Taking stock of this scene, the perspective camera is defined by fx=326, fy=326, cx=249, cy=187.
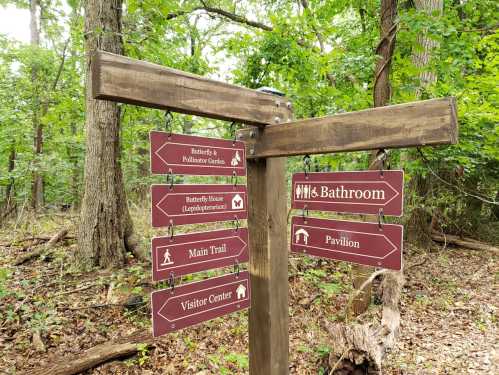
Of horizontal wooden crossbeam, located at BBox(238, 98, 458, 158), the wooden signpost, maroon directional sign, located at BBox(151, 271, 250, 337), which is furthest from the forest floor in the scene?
horizontal wooden crossbeam, located at BBox(238, 98, 458, 158)

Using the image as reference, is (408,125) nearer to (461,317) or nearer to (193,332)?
(193,332)

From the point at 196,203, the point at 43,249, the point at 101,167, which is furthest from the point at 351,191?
the point at 43,249

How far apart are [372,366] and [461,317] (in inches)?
A: 122

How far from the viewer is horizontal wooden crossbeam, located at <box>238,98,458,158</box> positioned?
1823 millimetres

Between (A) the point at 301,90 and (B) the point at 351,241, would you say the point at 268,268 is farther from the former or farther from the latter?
(A) the point at 301,90

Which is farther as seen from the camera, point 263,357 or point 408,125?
point 263,357

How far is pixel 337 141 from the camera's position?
2223 millimetres

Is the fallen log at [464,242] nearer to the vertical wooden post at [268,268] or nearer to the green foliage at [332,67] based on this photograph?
the green foliage at [332,67]

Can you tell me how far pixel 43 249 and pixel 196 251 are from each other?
5612 millimetres

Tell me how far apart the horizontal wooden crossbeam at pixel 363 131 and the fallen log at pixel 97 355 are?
289 centimetres

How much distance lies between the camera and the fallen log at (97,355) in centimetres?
343

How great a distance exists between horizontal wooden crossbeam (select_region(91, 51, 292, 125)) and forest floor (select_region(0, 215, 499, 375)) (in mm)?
2891

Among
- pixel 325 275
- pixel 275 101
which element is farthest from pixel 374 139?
pixel 325 275

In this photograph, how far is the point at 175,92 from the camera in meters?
1.99
